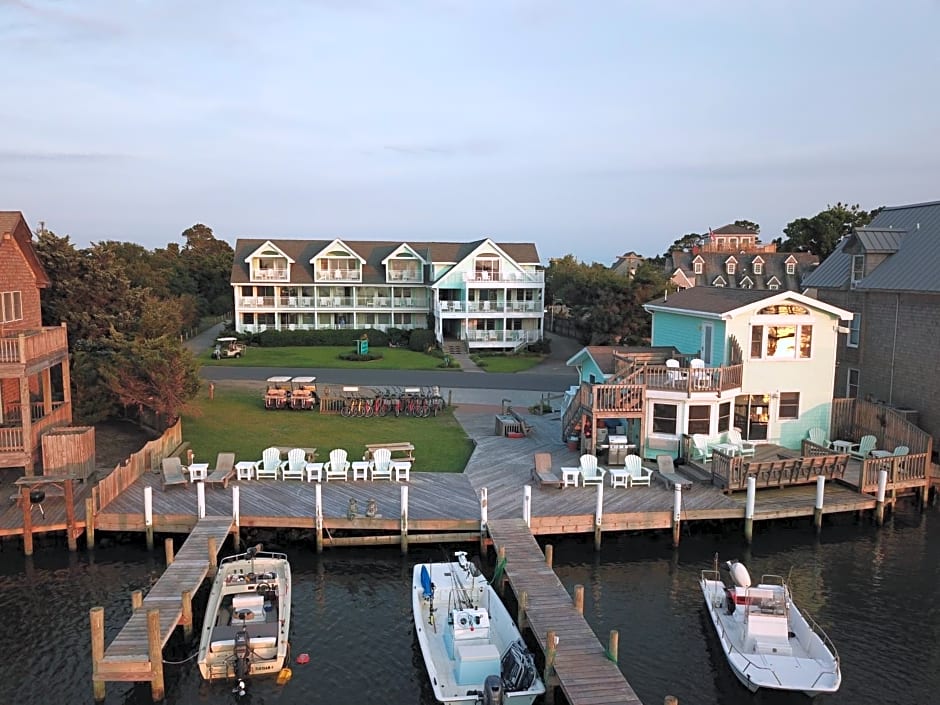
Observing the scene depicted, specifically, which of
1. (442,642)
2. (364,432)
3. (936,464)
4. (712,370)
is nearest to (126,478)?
(364,432)

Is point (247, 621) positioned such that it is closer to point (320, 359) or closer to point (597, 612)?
point (597, 612)

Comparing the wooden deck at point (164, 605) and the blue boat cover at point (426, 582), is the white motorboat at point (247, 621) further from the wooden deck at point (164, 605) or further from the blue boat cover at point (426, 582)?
the blue boat cover at point (426, 582)

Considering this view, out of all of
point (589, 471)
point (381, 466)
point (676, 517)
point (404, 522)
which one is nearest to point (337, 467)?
point (381, 466)

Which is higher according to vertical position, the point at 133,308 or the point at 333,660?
the point at 133,308

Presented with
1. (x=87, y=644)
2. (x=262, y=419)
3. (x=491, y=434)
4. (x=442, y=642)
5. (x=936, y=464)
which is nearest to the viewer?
(x=442, y=642)

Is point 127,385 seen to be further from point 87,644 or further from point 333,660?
point 333,660

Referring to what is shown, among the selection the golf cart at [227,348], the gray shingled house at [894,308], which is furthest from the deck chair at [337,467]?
the golf cart at [227,348]
